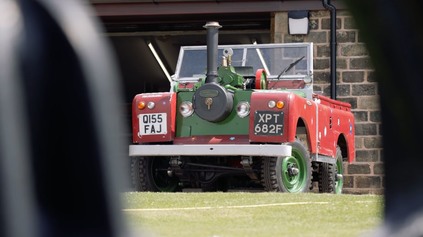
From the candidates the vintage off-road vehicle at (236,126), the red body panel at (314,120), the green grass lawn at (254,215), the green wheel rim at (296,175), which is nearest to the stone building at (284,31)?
the red body panel at (314,120)

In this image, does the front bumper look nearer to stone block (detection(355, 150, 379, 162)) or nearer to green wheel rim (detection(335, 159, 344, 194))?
green wheel rim (detection(335, 159, 344, 194))

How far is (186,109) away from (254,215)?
5.25 meters

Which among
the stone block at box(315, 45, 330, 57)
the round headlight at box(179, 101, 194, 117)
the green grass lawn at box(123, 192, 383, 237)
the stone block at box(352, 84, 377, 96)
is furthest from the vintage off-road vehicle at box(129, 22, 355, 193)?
the stone block at box(315, 45, 330, 57)

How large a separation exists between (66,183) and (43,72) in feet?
0.19

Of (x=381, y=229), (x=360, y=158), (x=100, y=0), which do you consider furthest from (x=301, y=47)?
(x=381, y=229)

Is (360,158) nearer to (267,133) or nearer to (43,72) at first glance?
(267,133)

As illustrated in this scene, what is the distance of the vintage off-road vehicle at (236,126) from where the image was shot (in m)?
12.0

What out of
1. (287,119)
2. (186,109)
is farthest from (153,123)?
(287,119)

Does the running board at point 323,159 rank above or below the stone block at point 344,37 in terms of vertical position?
below

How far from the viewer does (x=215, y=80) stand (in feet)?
40.7

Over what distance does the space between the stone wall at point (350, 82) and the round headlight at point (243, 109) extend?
436 cm

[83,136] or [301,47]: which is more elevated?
[301,47]

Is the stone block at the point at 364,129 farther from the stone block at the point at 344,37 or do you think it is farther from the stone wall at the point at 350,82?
the stone block at the point at 344,37

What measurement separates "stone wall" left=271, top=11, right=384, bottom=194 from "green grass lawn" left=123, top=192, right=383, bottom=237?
676 cm
